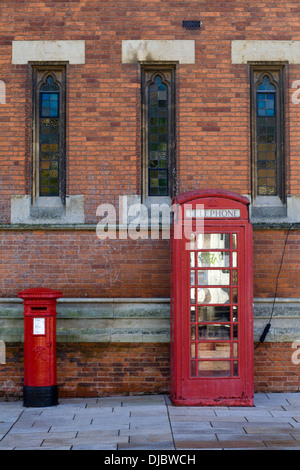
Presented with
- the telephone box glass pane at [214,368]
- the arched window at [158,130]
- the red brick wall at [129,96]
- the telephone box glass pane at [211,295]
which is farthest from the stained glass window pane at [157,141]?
the telephone box glass pane at [214,368]

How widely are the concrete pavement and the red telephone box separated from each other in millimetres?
349

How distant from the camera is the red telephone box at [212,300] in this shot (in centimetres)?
816

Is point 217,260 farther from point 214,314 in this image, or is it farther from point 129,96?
point 129,96

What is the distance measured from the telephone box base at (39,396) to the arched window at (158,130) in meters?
3.38

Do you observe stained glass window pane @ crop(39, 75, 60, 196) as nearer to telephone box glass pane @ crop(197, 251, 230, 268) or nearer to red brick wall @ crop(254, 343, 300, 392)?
telephone box glass pane @ crop(197, 251, 230, 268)

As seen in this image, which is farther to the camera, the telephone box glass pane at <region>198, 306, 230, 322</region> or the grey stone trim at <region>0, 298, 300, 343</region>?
the grey stone trim at <region>0, 298, 300, 343</region>

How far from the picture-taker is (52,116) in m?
9.53

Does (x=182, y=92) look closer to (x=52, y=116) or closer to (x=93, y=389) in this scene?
(x=52, y=116)

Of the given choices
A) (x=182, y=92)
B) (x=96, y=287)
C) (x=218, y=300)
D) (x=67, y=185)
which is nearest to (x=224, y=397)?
(x=218, y=300)

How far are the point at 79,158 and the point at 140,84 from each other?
153 cm

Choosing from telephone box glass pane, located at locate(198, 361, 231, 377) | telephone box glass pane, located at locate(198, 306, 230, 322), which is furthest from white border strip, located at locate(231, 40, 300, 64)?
telephone box glass pane, located at locate(198, 361, 231, 377)

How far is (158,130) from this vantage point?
31.3 ft

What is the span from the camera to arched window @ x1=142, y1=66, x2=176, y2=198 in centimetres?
948

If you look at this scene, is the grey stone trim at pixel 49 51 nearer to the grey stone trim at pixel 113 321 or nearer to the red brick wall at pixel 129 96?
the red brick wall at pixel 129 96
